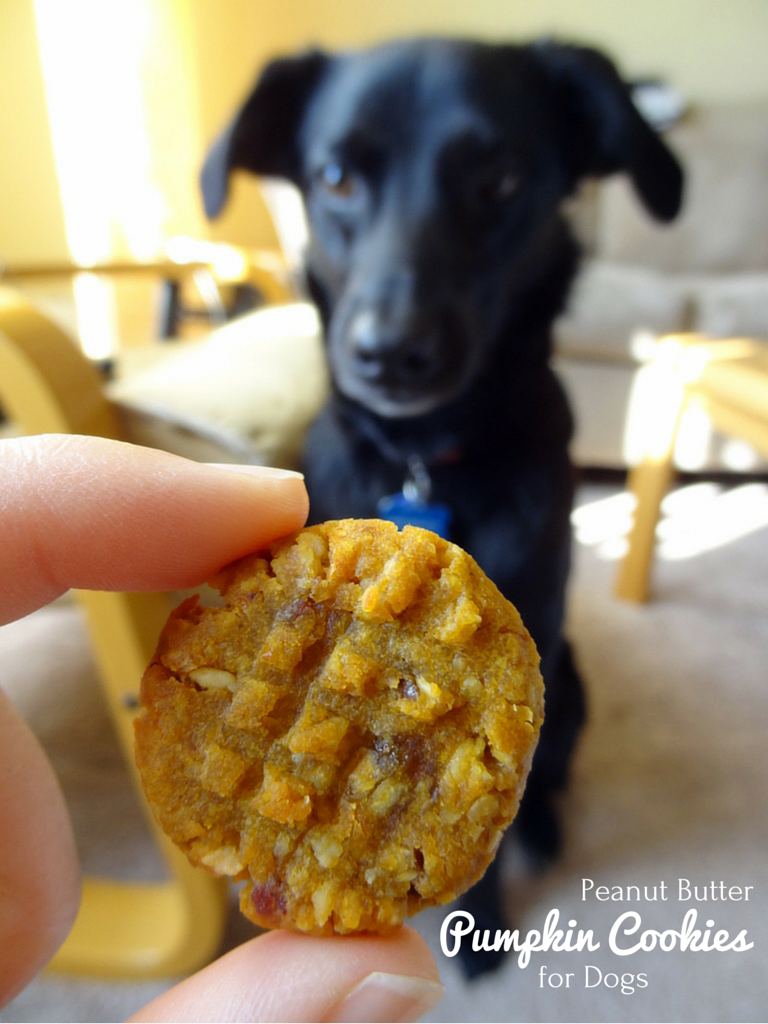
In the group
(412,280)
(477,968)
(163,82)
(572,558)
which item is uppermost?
(163,82)

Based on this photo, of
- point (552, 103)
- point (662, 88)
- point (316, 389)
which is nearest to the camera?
point (552, 103)

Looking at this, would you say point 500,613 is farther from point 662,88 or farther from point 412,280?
point 662,88

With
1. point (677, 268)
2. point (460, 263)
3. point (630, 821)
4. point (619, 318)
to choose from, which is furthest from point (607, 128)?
point (677, 268)

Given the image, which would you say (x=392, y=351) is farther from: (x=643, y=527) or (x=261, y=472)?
(x=643, y=527)

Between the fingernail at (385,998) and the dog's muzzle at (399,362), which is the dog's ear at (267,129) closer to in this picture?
the dog's muzzle at (399,362)

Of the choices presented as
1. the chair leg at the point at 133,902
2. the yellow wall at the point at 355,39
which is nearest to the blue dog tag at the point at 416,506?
the chair leg at the point at 133,902

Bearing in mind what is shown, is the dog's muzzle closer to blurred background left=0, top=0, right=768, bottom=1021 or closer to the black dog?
the black dog

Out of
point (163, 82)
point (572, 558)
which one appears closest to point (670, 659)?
point (572, 558)
